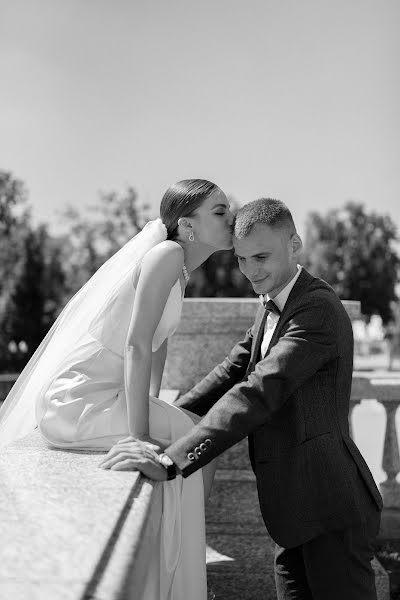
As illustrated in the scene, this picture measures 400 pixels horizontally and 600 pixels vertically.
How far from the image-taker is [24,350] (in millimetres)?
40656

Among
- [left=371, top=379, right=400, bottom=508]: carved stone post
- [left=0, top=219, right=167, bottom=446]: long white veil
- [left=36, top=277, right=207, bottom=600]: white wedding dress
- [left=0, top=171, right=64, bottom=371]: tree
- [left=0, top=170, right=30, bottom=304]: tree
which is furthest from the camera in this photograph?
[left=0, top=171, right=64, bottom=371]: tree

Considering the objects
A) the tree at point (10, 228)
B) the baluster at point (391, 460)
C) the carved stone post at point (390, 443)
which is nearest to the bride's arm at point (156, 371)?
the carved stone post at point (390, 443)

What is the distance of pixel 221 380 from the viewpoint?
3.86 metres

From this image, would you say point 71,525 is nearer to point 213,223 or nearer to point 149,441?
point 149,441

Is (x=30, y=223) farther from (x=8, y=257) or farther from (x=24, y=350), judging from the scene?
(x=24, y=350)

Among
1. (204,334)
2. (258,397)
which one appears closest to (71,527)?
(258,397)

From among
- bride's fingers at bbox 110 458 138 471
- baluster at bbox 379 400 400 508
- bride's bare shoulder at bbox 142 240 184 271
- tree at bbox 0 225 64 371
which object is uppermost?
bride's bare shoulder at bbox 142 240 184 271

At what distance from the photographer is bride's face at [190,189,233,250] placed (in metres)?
3.67

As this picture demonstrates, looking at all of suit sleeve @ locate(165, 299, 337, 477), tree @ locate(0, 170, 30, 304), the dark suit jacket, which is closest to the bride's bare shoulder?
the dark suit jacket

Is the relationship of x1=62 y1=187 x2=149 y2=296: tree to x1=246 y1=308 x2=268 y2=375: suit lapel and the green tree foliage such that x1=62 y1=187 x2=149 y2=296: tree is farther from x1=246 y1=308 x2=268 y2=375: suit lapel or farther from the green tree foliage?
x1=246 y1=308 x2=268 y2=375: suit lapel

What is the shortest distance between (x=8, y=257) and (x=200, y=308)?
34495 millimetres

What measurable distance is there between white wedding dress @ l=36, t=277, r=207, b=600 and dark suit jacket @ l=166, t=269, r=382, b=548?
316 millimetres

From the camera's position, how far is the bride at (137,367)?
319 cm

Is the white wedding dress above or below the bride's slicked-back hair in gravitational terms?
below
